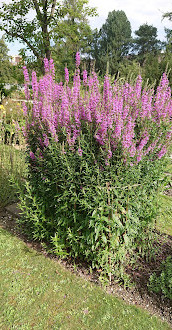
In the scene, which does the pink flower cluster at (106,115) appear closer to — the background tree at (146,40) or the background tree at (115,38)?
the background tree at (115,38)

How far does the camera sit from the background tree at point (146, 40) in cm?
3812

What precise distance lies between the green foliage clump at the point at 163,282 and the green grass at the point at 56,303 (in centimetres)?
27

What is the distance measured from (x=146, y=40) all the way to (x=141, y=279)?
43307 mm

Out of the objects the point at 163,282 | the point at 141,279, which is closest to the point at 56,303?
the point at 141,279

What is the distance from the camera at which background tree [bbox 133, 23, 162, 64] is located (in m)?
38.1

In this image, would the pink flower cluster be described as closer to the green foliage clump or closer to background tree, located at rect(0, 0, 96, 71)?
the green foliage clump

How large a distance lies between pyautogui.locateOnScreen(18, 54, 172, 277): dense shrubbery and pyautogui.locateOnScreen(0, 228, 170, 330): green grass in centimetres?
28

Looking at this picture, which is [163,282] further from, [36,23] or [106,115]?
[36,23]

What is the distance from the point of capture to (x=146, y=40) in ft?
126

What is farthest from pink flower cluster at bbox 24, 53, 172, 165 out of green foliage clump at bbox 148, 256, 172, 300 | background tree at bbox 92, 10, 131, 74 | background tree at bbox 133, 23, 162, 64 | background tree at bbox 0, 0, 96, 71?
background tree at bbox 133, 23, 162, 64

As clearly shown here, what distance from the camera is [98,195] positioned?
7.60 feet

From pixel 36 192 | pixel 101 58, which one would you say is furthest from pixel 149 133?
pixel 101 58

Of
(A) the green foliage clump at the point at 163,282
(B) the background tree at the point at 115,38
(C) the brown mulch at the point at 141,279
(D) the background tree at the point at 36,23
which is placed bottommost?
(C) the brown mulch at the point at 141,279

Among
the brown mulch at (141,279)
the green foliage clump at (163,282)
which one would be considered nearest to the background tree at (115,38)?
the brown mulch at (141,279)
